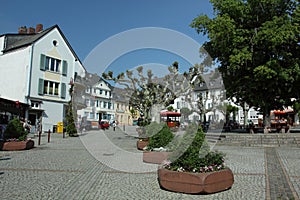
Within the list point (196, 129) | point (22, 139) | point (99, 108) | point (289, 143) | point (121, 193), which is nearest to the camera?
point (121, 193)

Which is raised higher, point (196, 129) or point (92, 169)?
point (196, 129)

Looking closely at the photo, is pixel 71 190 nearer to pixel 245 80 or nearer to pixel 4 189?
pixel 4 189

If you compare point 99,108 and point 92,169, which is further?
point 99,108

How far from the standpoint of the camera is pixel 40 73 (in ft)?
95.4

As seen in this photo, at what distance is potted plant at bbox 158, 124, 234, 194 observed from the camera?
5.73 meters

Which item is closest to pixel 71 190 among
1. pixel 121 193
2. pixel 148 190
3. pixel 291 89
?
pixel 121 193

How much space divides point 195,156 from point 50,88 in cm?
2750

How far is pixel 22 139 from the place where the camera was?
1355cm

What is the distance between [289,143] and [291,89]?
17.0 ft

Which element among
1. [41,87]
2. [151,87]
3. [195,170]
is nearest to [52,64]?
[41,87]

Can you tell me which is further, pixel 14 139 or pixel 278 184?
pixel 14 139

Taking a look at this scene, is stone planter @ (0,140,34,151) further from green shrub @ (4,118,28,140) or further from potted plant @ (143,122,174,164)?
potted plant @ (143,122,174,164)

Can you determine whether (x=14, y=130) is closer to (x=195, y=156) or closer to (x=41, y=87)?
(x=195, y=156)

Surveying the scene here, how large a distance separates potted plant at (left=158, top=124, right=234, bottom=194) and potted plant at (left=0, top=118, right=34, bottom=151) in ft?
31.0
